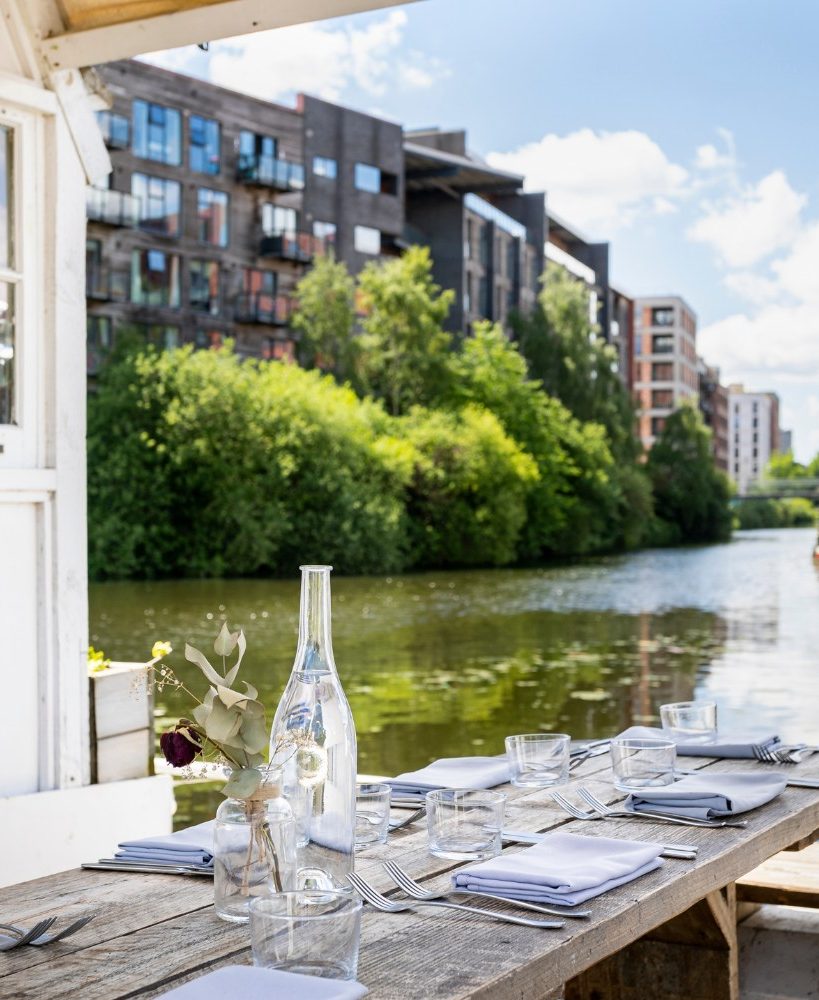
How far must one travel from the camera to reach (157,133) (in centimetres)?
3241

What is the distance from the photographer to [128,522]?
28438 millimetres

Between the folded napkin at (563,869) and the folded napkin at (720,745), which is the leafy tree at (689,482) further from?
the folded napkin at (563,869)

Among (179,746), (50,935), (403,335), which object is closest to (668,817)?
(179,746)

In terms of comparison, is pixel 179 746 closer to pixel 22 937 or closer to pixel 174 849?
pixel 22 937

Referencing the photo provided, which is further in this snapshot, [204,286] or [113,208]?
[204,286]

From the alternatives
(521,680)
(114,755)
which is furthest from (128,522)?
(114,755)

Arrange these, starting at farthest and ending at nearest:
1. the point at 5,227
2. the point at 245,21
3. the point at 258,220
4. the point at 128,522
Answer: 1. the point at 258,220
2. the point at 128,522
3. the point at 5,227
4. the point at 245,21

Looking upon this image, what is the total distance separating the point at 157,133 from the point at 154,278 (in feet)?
10.9

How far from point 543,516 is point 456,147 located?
623 inches

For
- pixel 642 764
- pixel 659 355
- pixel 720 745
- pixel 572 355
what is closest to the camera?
pixel 642 764

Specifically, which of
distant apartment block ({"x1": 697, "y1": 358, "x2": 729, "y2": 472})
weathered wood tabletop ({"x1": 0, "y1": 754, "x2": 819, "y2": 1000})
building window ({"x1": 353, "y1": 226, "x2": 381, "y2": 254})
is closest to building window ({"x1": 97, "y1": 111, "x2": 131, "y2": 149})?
building window ({"x1": 353, "y1": 226, "x2": 381, "y2": 254})

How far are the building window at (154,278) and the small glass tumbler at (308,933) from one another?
31.2 m

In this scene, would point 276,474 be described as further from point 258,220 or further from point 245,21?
point 245,21

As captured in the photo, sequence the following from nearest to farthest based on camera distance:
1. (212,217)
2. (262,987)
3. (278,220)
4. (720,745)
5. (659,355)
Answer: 1. (262,987)
2. (720,745)
3. (212,217)
4. (278,220)
5. (659,355)
